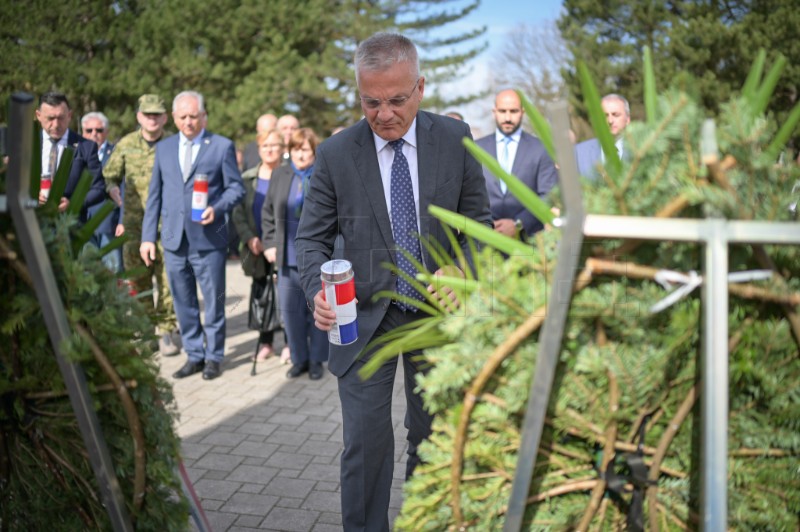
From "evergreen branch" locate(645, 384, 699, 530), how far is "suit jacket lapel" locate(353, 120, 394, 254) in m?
1.49

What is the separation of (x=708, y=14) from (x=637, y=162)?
82.1 feet

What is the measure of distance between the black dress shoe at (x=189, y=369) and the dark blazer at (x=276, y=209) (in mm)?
1211

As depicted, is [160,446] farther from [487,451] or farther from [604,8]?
[604,8]

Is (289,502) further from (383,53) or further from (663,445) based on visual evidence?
(663,445)

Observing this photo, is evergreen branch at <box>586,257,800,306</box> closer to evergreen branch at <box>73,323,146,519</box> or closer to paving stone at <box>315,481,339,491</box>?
evergreen branch at <box>73,323,146,519</box>

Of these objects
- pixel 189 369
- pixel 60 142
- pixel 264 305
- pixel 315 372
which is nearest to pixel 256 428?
pixel 315 372

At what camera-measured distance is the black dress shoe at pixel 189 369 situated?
22.0 feet

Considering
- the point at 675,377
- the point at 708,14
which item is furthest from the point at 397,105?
the point at 708,14

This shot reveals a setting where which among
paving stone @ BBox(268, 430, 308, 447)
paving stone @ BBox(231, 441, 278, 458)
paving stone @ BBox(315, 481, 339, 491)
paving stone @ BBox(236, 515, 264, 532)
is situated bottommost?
paving stone @ BBox(268, 430, 308, 447)

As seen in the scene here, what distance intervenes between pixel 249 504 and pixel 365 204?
2.01 m

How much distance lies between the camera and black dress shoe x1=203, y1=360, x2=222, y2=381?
6699 mm

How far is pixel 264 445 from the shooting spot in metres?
5.06

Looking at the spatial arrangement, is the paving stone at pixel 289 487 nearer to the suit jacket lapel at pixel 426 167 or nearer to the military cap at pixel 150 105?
the suit jacket lapel at pixel 426 167

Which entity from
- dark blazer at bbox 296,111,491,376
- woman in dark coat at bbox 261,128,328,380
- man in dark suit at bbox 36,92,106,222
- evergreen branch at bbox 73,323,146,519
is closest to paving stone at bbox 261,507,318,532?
dark blazer at bbox 296,111,491,376
